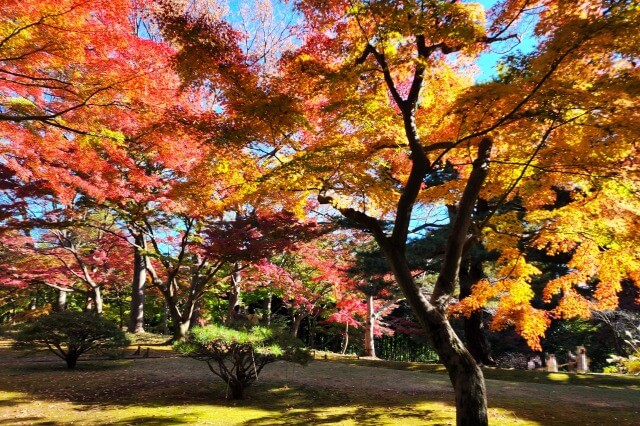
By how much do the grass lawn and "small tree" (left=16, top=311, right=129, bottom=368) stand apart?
0.52m

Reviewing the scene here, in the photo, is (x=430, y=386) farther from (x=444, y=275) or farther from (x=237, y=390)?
(x=237, y=390)

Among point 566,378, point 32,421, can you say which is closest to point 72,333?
point 32,421

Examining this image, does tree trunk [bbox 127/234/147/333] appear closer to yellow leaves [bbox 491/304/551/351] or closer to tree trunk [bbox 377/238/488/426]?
yellow leaves [bbox 491/304/551/351]

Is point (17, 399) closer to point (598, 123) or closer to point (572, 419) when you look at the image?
point (572, 419)

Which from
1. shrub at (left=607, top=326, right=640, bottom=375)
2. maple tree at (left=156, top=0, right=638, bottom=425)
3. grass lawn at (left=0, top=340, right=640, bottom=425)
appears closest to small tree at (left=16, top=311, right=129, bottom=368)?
grass lawn at (left=0, top=340, right=640, bottom=425)

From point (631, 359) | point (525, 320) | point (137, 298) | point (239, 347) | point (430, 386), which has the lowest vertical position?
point (430, 386)

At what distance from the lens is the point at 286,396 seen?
6.76m

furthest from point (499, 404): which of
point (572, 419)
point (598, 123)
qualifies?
point (598, 123)

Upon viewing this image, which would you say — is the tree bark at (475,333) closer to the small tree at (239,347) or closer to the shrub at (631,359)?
the shrub at (631,359)

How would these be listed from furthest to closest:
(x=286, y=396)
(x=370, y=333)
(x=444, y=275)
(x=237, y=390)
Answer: (x=370, y=333) < (x=286, y=396) < (x=237, y=390) < (x=444, y=275)

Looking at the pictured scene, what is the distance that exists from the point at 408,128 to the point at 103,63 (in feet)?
17.4

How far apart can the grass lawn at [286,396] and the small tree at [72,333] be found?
0.52 m

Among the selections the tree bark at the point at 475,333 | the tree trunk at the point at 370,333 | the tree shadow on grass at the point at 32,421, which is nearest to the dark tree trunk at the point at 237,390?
the tree shadow on grass at the point at 32,421

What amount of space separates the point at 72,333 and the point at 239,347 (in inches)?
187
